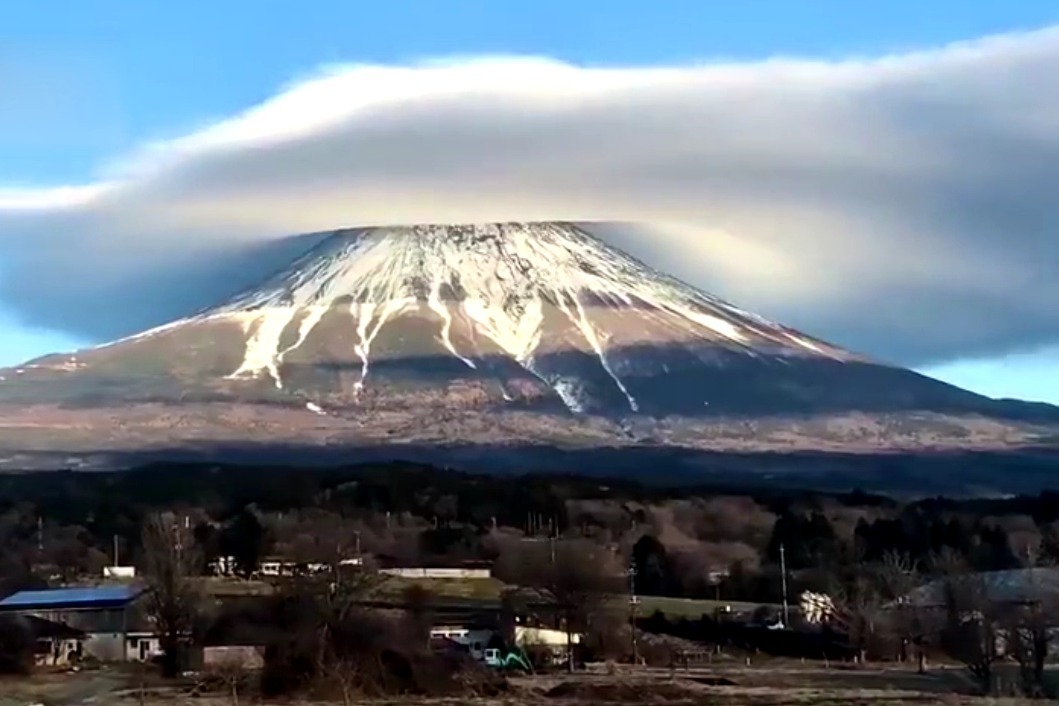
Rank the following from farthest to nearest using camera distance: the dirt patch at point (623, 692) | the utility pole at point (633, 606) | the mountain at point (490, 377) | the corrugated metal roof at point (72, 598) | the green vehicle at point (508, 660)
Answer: the mountain at point (490, 377), the corrugated metal roof at point (72, 598), the utility pole at point (633, 606), the green vehicle at point (508, 660), the dirt patch at point (623, 692)

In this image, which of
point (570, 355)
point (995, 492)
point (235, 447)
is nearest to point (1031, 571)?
point (995, 492)

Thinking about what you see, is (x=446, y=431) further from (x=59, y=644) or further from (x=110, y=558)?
(x=59, y=644)

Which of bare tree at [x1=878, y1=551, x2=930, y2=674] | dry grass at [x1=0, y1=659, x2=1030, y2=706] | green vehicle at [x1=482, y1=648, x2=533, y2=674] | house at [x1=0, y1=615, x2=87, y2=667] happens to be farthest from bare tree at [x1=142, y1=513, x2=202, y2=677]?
bare tree at [x1=878, y1=551, x2=930, y2=674]

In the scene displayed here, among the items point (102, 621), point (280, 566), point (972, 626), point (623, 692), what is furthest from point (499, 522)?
point (623, 692)

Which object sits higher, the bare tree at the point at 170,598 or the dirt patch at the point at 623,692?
the bare tree at the point at 170,598

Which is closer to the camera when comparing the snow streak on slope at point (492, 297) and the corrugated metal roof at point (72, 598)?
the corrugated metal roof at point (72, 598)

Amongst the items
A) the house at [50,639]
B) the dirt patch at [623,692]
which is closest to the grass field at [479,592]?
the house at [50,639]

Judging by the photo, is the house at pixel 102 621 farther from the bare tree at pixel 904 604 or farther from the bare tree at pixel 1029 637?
the bare tree at pixel 1029 637

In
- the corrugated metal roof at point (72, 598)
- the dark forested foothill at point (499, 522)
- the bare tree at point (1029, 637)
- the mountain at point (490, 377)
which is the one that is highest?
the mountain at point (490, 377)
